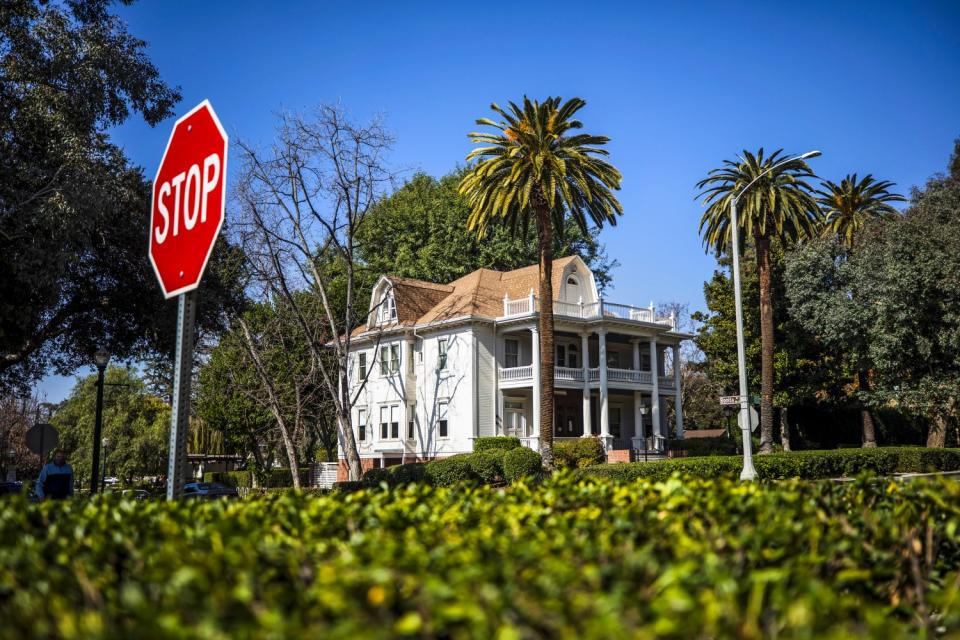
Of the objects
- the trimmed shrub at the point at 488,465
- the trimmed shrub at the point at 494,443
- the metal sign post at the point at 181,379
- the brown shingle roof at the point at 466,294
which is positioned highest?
the brown shingle roof at the point at 466,294

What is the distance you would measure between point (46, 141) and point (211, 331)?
265 inches

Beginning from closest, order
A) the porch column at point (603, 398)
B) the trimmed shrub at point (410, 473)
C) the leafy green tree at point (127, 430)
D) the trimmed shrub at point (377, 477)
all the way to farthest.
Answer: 1. the trimmed shrub at point (377, 477)
2. the trimmed shrub at point (410, 473)
3. the porch column at point (603, 398)
4. the leafy green tree at point (127, 430)

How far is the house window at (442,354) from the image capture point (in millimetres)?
46562

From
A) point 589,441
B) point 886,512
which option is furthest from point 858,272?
point 886,512

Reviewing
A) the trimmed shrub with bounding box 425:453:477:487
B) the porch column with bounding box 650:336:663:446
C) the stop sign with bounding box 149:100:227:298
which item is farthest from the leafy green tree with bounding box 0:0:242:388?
the porch column with bounding box 650:336:663:446

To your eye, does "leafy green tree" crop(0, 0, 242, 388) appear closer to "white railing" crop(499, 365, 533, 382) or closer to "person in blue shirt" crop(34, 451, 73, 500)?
"person in blue shirt" crop(34, 451, 73, 500)

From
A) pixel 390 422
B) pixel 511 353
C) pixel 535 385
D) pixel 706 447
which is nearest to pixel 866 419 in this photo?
pixel 706 447

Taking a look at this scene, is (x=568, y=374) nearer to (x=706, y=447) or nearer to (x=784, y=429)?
(x=706, y=447)

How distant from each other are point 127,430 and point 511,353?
3784 centimetres

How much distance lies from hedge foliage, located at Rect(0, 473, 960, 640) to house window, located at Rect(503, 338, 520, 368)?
134 feet

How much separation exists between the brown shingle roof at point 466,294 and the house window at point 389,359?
1.76 metres

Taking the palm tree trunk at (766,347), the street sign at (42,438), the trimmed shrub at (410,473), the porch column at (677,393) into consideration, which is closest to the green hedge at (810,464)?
the palm tree trunk at (766,347)

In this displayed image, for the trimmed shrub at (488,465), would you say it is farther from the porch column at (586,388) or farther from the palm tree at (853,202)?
the palm tree at (853,202)

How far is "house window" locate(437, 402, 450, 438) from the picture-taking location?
46.0m
